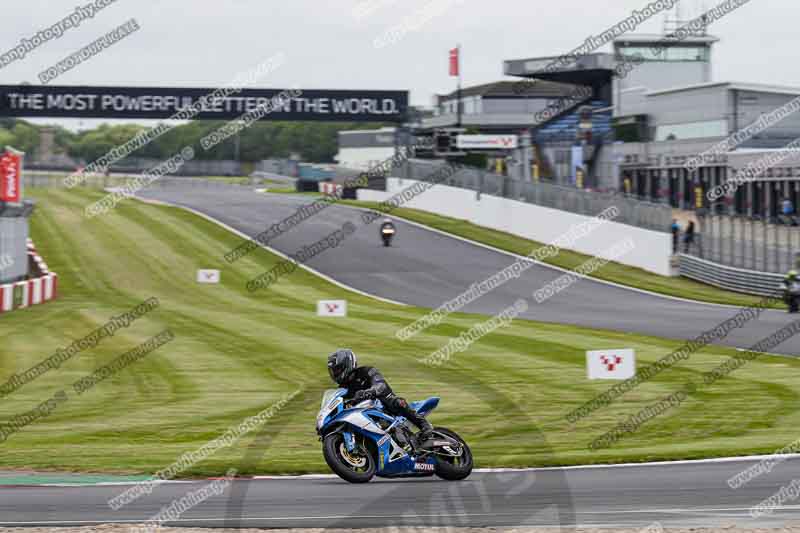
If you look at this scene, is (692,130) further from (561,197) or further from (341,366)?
(341,366)

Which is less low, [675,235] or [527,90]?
[527,90]

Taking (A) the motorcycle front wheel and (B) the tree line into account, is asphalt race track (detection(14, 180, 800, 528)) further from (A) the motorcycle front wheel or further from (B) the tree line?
(B) the tree line

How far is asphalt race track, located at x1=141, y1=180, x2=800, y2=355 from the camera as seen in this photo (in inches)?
1347

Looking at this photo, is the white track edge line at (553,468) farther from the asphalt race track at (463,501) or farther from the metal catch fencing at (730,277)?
the metal catch fencing at (730,277)

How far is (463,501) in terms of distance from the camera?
1105 cm

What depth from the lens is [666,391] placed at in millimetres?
20391

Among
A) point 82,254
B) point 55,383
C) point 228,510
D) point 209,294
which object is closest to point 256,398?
point 55,383

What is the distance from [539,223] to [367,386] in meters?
46.5

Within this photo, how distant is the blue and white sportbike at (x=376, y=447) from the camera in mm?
12125

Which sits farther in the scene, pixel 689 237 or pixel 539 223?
pixel 539 223

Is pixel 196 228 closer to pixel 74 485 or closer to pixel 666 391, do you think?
pixel 666 391

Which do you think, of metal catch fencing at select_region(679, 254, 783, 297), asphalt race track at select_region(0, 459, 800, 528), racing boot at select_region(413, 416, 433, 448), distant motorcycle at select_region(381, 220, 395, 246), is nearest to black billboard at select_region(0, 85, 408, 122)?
distant motorcycle at select_region(381, 220, 395, 246)

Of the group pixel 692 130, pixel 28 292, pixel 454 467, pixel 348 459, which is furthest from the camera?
pixel 692 130

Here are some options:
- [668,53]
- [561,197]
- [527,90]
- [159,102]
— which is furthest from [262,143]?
[561,197]
